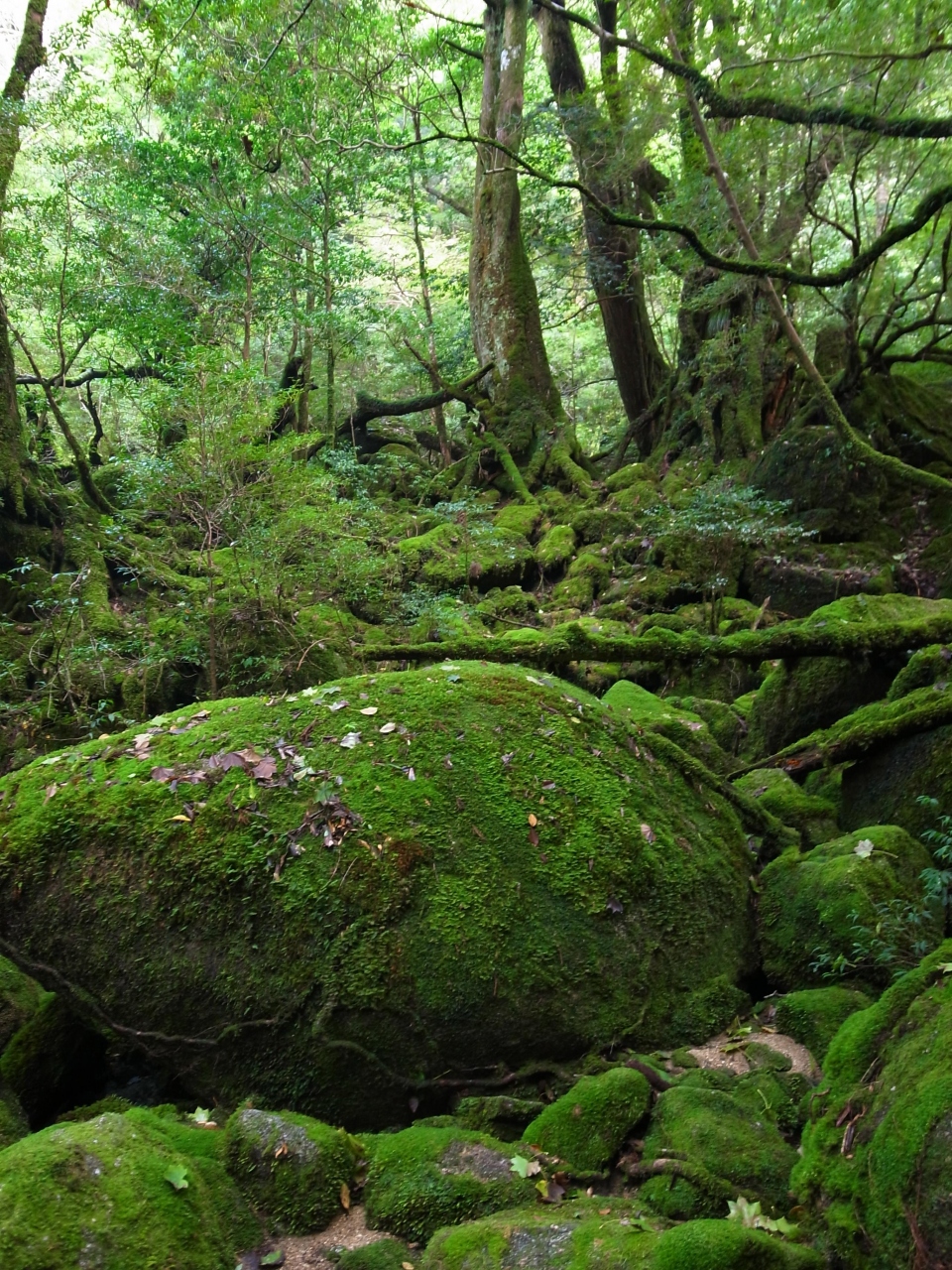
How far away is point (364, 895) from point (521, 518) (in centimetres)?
956

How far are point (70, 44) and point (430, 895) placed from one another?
43.6 feet

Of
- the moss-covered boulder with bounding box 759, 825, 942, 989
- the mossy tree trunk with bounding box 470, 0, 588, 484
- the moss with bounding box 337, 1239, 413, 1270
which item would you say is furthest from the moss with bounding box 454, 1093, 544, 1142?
the mossy tree trunk with bounding box 470, 0, 588, 484

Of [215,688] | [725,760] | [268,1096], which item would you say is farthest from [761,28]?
[268,1096]

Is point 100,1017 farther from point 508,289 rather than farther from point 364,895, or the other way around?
Result: point 508,289

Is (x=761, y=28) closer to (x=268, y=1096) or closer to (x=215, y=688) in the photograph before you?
(x=215, y=688)

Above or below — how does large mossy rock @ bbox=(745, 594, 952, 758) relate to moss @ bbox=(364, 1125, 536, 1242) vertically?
above

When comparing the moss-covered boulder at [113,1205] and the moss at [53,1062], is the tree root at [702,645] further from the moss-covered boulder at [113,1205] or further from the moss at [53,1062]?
the moss-covered boulder at [113,1205]

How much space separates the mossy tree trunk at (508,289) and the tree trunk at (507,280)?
0.02 m

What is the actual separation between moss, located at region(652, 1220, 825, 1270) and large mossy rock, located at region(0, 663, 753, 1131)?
127 centimetres

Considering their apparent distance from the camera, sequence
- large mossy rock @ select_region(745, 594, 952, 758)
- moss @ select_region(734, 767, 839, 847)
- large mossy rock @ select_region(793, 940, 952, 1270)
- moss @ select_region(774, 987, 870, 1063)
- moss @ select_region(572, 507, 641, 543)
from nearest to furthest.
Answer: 1. large mossy rock @ select_region(793, 940, 952, 1270)
2. moss @ select_region(774, 987, 870, 1063)
3. moss @ select_region(734, 767, 839, 847)
4. large mossy rock @ select_region(745, 594, 952, 758)
5. moss @ select_region(572, 507, 641, 543)

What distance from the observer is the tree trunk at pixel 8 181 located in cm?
860

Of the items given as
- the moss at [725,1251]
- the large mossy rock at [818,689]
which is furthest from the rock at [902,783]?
the moss at [725,1251]

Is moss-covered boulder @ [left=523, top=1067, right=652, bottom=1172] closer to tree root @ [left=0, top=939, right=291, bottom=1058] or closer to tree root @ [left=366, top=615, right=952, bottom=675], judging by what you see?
tree root @ [left=0, top=939, right=291, bottom=1058]

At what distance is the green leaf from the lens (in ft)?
7.66
